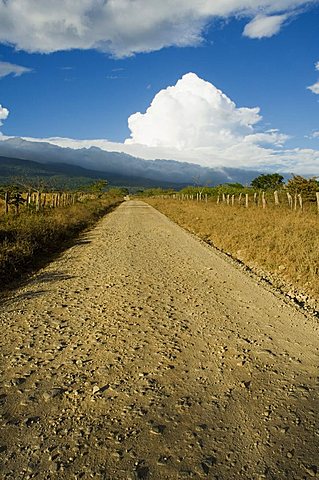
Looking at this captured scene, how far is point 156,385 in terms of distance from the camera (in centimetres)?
316

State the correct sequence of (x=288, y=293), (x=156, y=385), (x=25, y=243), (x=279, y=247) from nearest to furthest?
(x=156, y=385)
(x=288, y=293)
(x=25, y=243)
(x=279, y=247)

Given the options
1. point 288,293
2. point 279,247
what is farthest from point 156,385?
point 279,247

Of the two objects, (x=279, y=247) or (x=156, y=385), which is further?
(x=279, y=247)

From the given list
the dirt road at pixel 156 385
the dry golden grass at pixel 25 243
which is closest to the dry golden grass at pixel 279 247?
the dirt road at pixel 156 385

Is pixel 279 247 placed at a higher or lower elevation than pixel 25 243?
higher

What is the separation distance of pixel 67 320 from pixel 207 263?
4.66 meters

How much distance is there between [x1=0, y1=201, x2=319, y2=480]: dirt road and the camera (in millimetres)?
2289

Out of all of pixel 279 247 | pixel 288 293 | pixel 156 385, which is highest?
pixel 279 247

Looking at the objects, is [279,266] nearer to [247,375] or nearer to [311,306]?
[311,306]

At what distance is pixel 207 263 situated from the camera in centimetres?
864

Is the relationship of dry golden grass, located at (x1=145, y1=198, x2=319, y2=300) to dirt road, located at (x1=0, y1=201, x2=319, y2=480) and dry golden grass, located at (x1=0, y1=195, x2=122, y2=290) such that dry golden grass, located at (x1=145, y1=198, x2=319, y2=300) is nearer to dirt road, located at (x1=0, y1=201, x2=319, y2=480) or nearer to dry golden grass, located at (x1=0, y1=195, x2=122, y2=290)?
dirt road, located at (x1=0, y1=201, x2=319, y2=480)

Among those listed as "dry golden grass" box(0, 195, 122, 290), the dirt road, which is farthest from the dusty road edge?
"dry golden grass" box(0, 195, 122, 290)

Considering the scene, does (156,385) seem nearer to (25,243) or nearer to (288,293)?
(288,293)

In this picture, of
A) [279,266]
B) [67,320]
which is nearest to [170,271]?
[279,266]
